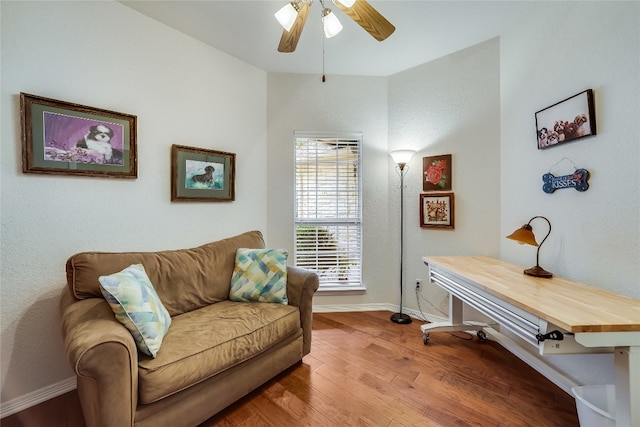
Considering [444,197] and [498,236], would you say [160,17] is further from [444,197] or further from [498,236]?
[498,236]

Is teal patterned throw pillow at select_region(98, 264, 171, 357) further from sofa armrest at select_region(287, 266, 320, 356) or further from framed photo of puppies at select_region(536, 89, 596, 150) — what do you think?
framed photo of puppies at select_region(536, 89, 596, 150)

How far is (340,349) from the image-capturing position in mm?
2250

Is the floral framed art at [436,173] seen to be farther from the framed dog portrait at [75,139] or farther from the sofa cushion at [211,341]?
the framed dog portrait at [75,139]

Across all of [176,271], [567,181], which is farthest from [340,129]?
[176,271]

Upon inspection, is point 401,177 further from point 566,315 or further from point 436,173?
point 566,315

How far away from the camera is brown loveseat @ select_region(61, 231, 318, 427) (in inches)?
45.2

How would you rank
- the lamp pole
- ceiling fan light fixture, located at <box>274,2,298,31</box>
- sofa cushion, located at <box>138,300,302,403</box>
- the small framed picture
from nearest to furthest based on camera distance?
sofa cushion, located at <box>138,300,302,403</box> < ceiling fan light fixture, located at <box>274,2,298,31</box> < the small framed picture < the lamp pole

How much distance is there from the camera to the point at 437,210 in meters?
2.73

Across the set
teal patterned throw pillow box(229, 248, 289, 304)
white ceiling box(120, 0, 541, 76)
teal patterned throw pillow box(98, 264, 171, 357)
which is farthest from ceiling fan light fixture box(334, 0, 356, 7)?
teal patterned throw pillow box(98, 264, 171, 357)

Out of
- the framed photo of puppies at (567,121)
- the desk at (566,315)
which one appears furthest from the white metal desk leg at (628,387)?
the framed photo of puppies at (567,121)

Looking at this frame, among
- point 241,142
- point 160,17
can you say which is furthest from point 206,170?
point 160,17

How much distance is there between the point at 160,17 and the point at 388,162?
2509mm

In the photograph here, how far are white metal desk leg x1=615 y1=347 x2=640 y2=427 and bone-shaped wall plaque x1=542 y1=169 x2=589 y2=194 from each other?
3.24 ft

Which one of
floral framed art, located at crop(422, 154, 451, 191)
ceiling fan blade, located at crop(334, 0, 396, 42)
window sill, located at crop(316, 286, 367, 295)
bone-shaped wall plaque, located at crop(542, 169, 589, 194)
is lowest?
window sill, located at crop(316, 286, 367, 295)
